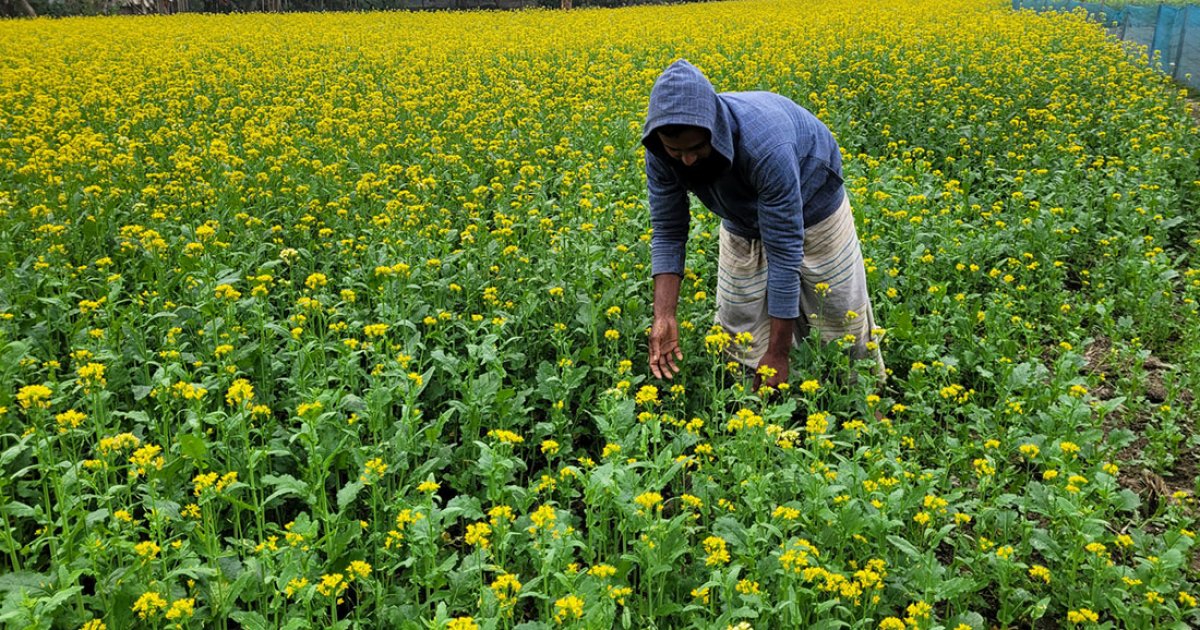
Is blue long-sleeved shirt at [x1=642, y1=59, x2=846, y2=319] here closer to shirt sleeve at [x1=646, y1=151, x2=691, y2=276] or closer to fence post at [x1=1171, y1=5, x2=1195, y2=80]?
shirt sleeve at [x1=646, y1=151, x2=691, y2=276]

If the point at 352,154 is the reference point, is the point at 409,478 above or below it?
below

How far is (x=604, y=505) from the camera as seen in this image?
10.1 ft

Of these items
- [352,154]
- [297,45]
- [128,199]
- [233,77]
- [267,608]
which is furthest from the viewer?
[297,45]

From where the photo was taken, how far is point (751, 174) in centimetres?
360

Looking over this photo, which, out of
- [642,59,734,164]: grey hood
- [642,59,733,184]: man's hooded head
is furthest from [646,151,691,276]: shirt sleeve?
[642,59,734,164]: grey hood

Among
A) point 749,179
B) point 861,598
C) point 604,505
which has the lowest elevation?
point 861,598

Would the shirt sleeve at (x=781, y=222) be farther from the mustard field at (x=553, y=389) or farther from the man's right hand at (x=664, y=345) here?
the man's right hand at (x=664, y=345)

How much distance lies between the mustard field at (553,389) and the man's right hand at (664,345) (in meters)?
0.12

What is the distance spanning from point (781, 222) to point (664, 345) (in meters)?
0.84

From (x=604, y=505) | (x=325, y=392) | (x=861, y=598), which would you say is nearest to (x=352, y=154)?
(x=325, y=392)

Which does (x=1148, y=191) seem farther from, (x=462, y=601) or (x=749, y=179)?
(x=462, y=601)

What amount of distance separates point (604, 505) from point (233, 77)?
11.2 meters

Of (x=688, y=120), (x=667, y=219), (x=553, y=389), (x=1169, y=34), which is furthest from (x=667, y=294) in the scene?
(x=1169, y=34)

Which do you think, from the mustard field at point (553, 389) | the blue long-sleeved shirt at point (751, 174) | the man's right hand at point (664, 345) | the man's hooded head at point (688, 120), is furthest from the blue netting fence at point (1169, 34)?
the man's hooded head at point (688, 120)
